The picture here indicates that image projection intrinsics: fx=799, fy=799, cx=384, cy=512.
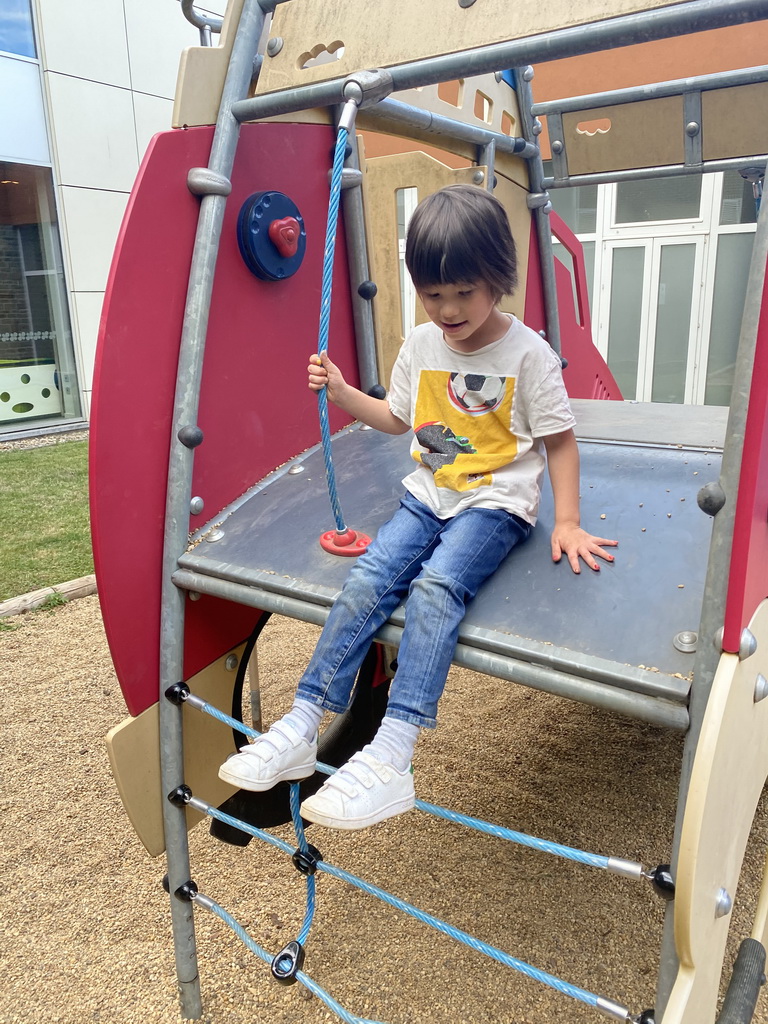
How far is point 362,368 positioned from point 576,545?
3.47ft

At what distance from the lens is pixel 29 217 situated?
8578 mm

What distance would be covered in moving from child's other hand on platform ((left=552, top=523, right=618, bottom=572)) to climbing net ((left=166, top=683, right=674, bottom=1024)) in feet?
1.58

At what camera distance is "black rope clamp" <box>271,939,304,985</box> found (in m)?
1.57

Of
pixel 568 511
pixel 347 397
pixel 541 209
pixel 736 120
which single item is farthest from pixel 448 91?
pixel 568 511

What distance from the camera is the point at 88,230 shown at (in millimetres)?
8859

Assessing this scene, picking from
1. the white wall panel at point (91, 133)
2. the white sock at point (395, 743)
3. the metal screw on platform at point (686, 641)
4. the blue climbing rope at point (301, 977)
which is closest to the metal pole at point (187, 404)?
the blue climbing rope at point (301, 977)

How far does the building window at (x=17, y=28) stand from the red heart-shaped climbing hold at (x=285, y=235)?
26.6ft

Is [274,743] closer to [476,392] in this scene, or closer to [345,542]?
[345,542]

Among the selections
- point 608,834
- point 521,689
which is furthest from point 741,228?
point 608,834

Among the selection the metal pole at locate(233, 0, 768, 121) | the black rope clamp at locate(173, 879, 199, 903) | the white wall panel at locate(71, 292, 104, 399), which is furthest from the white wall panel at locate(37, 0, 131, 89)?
the black rope clamp at locate(173, 879, 199, 903)

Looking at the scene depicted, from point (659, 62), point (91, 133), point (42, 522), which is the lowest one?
point (42, 522)

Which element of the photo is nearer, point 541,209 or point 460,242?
point 460,242

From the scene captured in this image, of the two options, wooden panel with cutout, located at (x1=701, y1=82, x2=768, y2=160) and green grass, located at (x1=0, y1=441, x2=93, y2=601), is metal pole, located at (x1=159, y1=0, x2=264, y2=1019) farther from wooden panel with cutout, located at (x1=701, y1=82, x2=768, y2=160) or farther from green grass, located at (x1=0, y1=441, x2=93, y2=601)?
green grass, located at (x1=0, y1=441, x2=93, y2=601)

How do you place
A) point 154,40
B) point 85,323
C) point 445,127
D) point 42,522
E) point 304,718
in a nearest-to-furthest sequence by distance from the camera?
point 304,718, point 445,127, point 42,522, point 85,323, point 154,40
